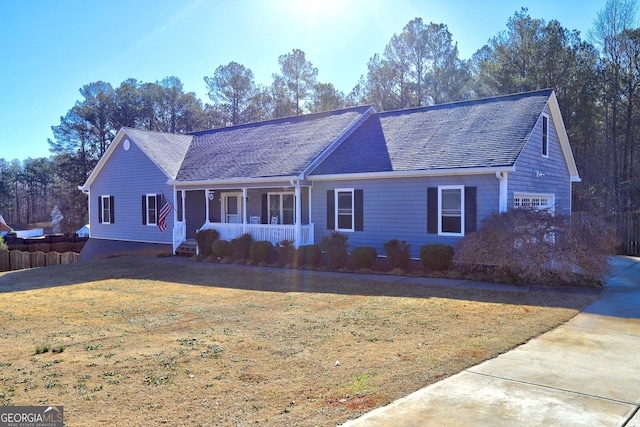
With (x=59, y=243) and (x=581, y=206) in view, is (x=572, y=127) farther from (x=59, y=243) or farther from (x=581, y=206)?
(x=59, y=243)

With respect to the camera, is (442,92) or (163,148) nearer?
(163,148)

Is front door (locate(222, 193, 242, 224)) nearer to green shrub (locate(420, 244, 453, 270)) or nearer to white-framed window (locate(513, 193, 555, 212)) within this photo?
green shrub (locate(420, 244, 453, 270))

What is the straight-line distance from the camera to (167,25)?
573 inches

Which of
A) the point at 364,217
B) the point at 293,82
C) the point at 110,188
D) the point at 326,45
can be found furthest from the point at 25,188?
the point at 364,217

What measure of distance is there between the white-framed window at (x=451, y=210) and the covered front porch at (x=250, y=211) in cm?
462

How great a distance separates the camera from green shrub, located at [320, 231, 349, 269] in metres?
14.2

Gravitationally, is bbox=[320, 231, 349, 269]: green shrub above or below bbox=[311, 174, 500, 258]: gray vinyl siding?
below

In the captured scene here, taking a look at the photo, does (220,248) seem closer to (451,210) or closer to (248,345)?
(451,210)

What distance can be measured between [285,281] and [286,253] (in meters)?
3.34

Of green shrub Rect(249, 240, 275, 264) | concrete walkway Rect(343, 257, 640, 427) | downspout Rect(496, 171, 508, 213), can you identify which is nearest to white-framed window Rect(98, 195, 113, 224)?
green shrub Rect(249, 240, 275, 264)

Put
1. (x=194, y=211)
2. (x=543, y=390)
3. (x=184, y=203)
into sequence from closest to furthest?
(x=543, y=390)
(x=184, y=203)
(x=194, y=211)

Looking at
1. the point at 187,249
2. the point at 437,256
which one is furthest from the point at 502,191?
the point at 187,249

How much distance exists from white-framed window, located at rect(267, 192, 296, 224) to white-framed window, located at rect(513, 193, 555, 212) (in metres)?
8.12

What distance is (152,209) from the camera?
20797 millimetres
